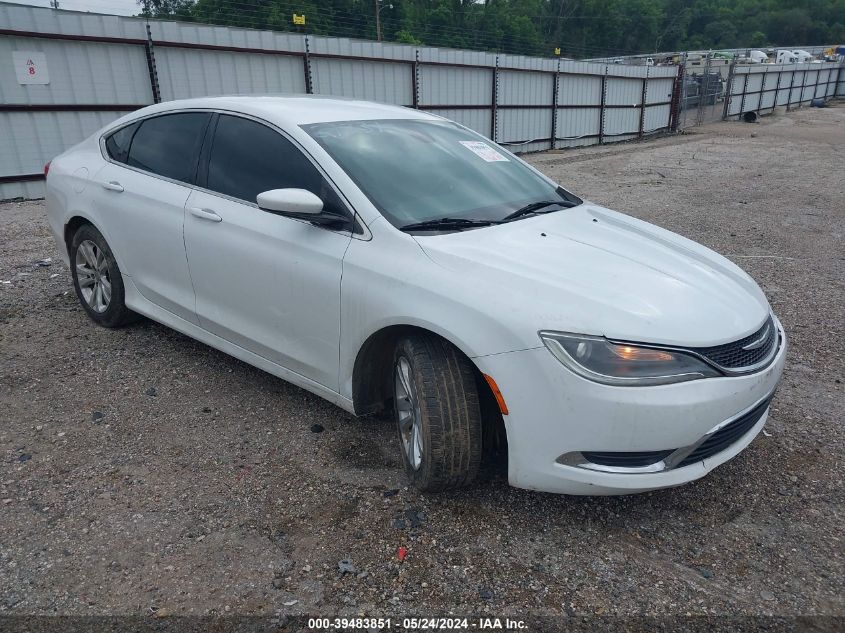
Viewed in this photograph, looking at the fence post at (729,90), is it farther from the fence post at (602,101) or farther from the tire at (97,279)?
the tire at (97,279)

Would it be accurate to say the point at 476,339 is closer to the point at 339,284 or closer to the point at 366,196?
the point at 339,284

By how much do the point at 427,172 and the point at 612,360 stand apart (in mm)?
1509

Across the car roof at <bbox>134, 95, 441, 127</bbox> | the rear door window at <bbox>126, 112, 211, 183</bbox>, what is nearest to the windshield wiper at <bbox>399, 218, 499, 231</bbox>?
the car roof at <bbox>134, 95, 441, 127</bbox>

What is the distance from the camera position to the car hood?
2387 mm

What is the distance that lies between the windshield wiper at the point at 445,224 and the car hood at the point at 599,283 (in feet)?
0.23

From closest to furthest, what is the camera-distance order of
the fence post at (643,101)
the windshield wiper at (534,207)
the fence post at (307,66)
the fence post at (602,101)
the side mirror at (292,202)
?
the side mirror at (292,202), the windshield wiper at (534,207), the fence post at (307,66), the fence post at (602,101), the fence post at (643,101)

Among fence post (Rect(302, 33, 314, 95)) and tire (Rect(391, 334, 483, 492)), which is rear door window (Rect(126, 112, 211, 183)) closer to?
tire (Rect(391, 334, 483, 492))

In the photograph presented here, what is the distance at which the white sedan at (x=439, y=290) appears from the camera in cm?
236

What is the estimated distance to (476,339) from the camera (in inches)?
96.7

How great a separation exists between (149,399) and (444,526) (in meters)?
2.03

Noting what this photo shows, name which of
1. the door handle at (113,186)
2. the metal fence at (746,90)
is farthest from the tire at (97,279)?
the metal fence at (746,90)

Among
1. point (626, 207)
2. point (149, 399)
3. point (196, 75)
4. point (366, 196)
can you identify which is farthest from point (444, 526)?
point (196, 75)

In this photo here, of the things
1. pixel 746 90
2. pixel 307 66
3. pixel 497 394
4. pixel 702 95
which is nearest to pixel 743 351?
pixel 497 394

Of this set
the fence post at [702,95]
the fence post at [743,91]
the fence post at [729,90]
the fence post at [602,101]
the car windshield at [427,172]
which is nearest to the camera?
the car windshield at [427,172]
